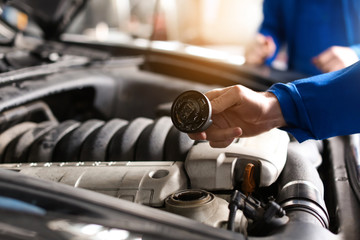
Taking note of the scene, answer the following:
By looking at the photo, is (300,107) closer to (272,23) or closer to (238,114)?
(238,114)

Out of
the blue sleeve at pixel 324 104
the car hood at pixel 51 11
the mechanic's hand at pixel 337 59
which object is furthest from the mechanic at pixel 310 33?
the car hood at pixel 51 11

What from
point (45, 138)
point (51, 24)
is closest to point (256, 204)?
point (45, 138)

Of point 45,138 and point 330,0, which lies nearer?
point 45,138

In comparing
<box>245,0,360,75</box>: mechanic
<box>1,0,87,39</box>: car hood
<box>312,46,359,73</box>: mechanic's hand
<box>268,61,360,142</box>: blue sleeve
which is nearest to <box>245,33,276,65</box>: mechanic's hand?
<box>245,0,360,75</box>: mechanic

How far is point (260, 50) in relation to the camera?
192cm

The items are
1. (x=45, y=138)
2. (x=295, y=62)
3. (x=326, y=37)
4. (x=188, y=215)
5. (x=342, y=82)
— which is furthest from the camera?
(x=295, y=62)

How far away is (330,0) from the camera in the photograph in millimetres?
1680

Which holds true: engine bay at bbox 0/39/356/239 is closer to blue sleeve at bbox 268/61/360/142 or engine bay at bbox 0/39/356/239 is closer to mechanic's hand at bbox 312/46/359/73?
blue sleeve at bbox 268/61/360/142

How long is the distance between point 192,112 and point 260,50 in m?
1.14

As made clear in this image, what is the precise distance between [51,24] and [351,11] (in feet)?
4.54

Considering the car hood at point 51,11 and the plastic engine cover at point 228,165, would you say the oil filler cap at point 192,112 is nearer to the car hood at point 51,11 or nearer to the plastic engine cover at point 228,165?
the plastic engine cover at point 228,165

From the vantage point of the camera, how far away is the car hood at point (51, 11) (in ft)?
6.20

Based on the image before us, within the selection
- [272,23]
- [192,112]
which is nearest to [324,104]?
[192,112]

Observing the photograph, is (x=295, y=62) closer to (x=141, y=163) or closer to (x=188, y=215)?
(x=141, y=163)
